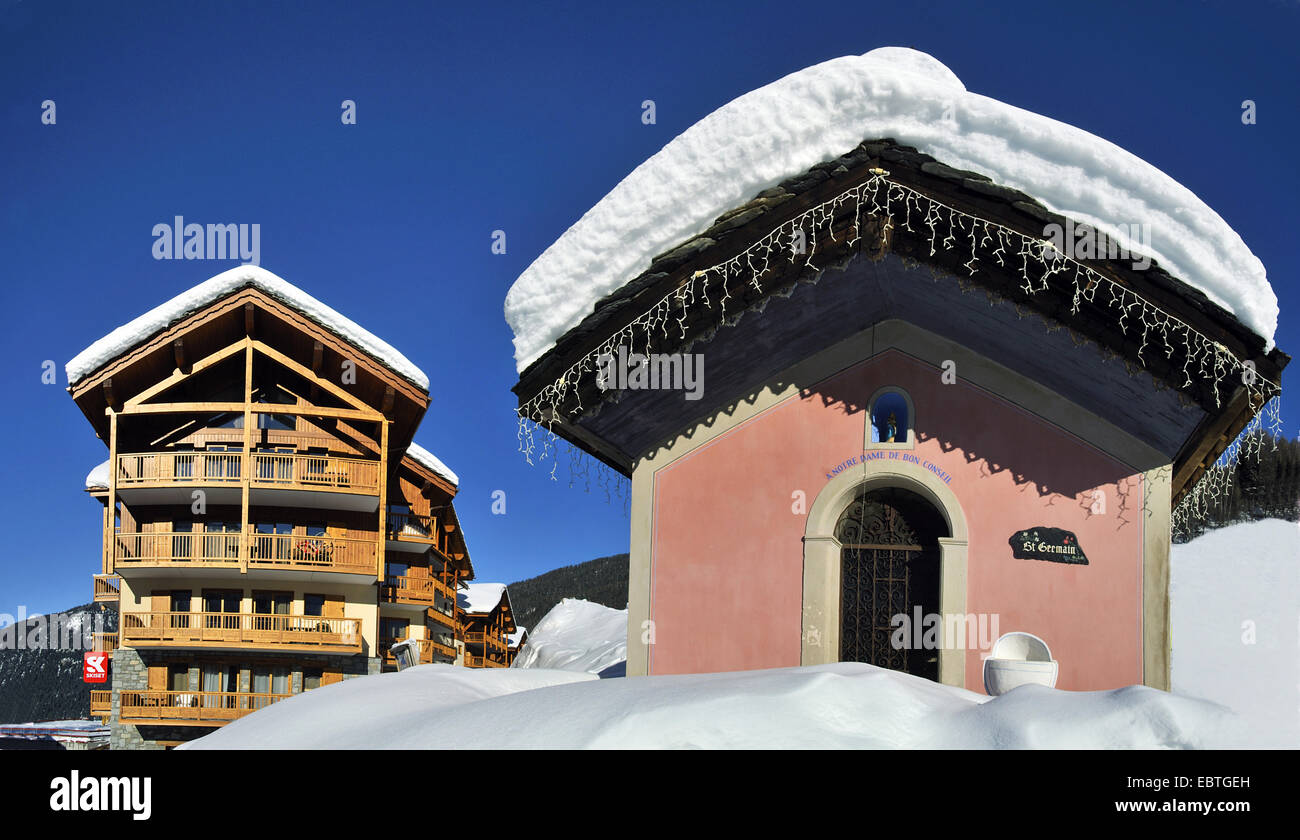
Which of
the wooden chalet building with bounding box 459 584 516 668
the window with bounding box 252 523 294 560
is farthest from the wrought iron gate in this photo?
the wooden chalet building with bounding box 459 584 516 668

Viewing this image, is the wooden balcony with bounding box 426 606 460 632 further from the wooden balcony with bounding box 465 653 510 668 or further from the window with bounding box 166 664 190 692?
the window with bounding box 166 664 190 692

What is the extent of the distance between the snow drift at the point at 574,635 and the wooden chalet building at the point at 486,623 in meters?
2.78

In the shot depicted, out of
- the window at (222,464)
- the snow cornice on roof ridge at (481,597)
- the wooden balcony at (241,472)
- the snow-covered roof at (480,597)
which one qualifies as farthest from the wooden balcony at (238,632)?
the snow cornice on roof ridge at (481,597)

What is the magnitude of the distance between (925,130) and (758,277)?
1850mm

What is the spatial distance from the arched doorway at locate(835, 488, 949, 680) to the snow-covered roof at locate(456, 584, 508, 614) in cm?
4136

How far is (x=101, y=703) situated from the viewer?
28422 millimetres

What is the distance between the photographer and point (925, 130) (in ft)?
26.2

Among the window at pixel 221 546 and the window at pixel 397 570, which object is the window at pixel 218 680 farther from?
the window at pixel 397 570

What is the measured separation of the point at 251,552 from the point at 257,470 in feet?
7.13

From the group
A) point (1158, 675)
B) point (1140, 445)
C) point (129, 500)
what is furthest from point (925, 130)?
point (129, 500)

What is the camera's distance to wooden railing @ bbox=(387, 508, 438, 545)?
113ft

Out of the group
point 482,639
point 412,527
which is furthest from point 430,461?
point 482,639

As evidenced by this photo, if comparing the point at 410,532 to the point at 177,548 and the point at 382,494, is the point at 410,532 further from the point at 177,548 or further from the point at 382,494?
the point at 177,548
